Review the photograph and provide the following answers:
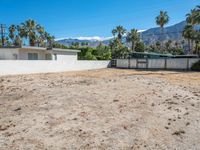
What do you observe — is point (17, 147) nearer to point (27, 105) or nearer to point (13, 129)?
point (13, 129)

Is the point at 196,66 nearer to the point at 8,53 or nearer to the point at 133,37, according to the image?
the point at 8,53

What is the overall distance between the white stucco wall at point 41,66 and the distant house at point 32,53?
10.0ft

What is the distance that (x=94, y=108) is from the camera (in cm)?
668

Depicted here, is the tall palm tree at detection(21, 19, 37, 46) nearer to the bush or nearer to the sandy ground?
the bush

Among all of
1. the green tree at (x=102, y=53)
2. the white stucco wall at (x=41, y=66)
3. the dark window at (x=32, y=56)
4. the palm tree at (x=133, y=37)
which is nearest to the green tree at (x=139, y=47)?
the palm tree at (x=133, y=37)

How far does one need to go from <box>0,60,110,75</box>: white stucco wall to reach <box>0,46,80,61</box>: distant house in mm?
3050

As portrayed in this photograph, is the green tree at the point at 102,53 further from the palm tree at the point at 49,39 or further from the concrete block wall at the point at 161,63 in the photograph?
the palm tree at the point at 49,39

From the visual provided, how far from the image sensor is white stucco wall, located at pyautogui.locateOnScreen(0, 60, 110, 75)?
61.2 ft

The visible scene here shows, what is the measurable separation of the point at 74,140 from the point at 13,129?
150 cm

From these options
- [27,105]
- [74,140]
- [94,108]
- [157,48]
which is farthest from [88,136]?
[157,48]

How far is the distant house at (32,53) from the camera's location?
23906mm

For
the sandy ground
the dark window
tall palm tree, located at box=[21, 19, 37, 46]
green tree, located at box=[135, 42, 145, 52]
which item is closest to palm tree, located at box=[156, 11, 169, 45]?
green tree, located at box=[135, 42, 145, 52]

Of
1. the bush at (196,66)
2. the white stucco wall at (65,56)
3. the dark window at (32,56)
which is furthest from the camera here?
the white stucco wall at (65,56)

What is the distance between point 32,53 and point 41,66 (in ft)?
14.9
